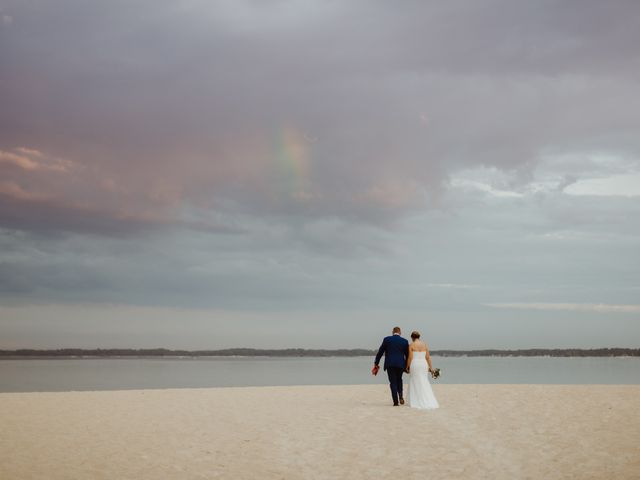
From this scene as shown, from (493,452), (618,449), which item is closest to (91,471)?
(493,452)

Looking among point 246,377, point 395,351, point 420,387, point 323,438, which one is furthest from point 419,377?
point 246,377

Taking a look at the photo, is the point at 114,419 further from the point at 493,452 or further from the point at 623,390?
the point at 623,390

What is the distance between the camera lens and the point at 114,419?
19.1 meters

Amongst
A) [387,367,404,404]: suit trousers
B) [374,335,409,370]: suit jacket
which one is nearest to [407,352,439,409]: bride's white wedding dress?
[374,335,409,370]: suit jacket

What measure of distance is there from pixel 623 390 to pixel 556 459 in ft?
57.3

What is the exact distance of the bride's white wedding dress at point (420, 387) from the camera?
68.1ft

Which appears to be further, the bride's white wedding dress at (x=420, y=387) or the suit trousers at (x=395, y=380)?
the suit trousers at (x=395, y=380)

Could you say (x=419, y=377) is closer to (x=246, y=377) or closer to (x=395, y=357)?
(x=395, y=357)

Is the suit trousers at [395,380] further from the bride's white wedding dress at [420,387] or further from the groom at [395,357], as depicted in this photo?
the bride's white wedding dress at [420,387]

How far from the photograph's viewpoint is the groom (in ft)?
70.0

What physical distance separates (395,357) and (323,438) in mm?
6937

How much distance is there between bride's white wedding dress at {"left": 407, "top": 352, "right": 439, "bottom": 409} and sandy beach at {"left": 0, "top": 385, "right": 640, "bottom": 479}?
2.00ft

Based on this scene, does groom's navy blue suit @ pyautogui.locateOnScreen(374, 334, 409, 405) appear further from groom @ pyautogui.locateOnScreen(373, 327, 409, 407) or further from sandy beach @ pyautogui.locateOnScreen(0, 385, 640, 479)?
sandy beach @ pyautogui.locateOnScreen(0, 385, 640, 479)

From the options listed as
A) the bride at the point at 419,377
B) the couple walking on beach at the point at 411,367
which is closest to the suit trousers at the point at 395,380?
the couple walking on beach at the point at 411,367
